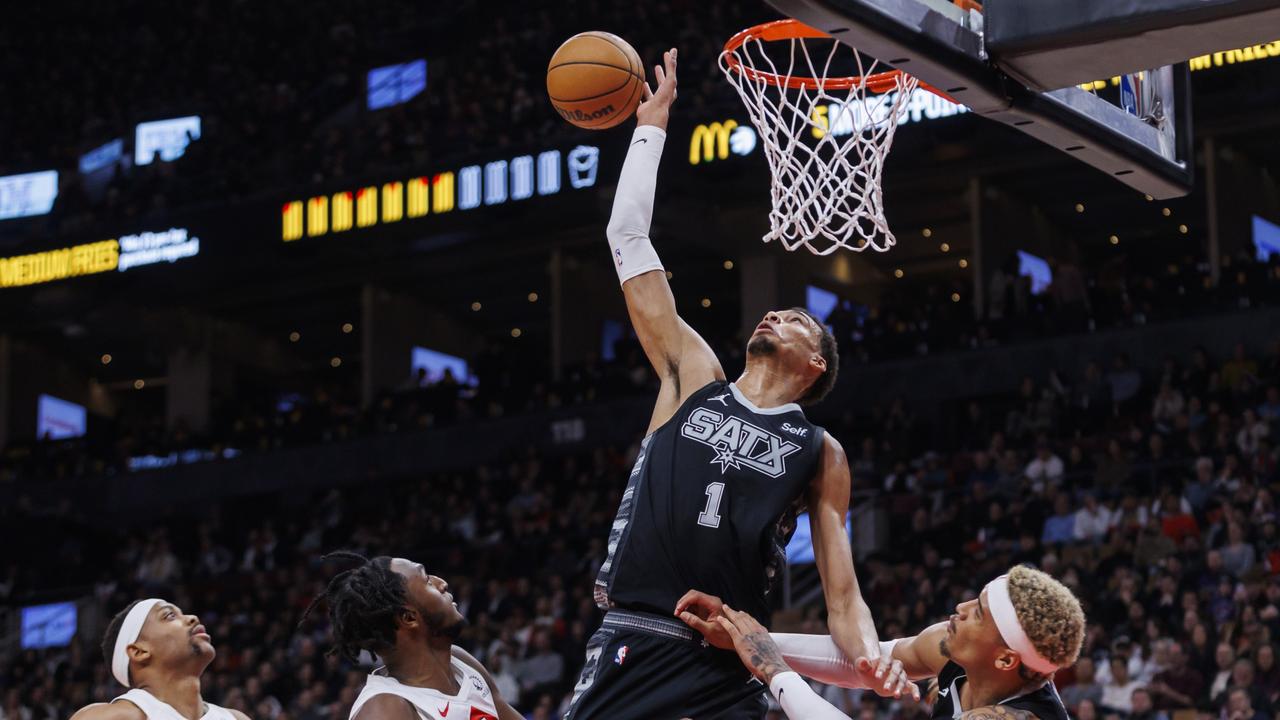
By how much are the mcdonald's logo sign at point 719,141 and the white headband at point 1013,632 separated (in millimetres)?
13389

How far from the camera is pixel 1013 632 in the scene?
3617mm

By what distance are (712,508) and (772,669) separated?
41 cm

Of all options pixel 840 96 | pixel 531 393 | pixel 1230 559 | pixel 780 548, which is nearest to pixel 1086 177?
pixel 531 393

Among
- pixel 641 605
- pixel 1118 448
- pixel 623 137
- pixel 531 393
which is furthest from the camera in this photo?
pixel 531 393

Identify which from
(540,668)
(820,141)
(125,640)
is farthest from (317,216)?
(125,640)

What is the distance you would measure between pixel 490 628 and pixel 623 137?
5.47 meters

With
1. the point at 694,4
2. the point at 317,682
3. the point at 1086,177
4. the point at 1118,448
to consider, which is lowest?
the point at 317,682

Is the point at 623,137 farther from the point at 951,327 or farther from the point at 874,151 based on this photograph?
the point at 874,151

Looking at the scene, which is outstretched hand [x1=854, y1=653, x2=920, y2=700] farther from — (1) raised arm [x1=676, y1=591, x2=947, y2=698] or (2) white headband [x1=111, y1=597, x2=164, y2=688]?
(2) white headband [x1=111, y1=597, x2=164, y2=688]

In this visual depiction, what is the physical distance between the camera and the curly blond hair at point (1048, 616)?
362cm

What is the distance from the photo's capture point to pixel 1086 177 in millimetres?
19969

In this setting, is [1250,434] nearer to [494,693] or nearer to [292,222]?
[494,693]

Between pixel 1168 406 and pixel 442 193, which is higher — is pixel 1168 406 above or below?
below

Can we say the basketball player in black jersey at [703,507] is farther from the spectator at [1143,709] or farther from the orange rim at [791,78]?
the spectator at [1143,709]
